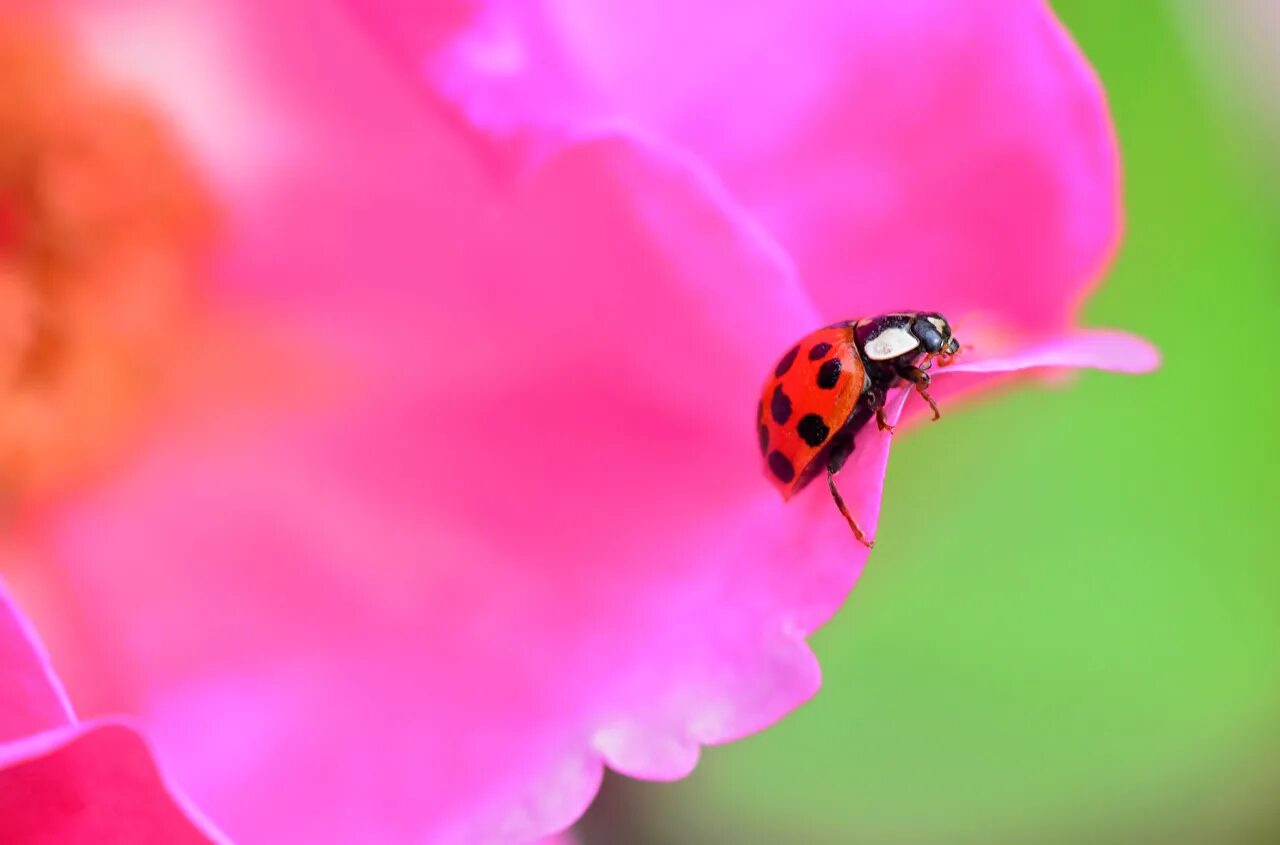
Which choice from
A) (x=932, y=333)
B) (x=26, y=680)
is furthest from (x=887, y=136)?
(x=26, y=680)

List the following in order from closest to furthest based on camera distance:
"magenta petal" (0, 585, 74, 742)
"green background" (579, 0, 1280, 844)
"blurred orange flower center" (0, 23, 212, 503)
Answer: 1. "magenta petal" (0, 585, 74, 742)
2. "blurred orange flower center" (0, 23, 212, 503)
3. "green background" (579, 0, 1280, 844)

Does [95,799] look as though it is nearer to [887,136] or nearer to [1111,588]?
[887,136]

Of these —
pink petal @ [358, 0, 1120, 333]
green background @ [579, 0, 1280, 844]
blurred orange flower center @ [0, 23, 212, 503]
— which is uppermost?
blurred orange flower center @ [0, 23, 212, 503]

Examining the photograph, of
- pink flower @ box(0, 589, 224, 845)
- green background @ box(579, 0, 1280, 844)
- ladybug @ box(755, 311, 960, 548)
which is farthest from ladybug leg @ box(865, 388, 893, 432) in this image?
green background @ box(579, 0, 1280, 844)

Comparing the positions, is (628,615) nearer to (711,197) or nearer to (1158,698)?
(711,197)

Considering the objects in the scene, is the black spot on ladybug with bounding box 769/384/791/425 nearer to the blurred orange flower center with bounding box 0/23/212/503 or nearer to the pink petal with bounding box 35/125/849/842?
the pink petal with bounding box 35/125/849/842

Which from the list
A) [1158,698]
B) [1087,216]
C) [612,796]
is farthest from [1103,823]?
[1087,216]

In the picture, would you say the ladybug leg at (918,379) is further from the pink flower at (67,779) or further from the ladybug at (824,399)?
the pink flower at (67,779)
